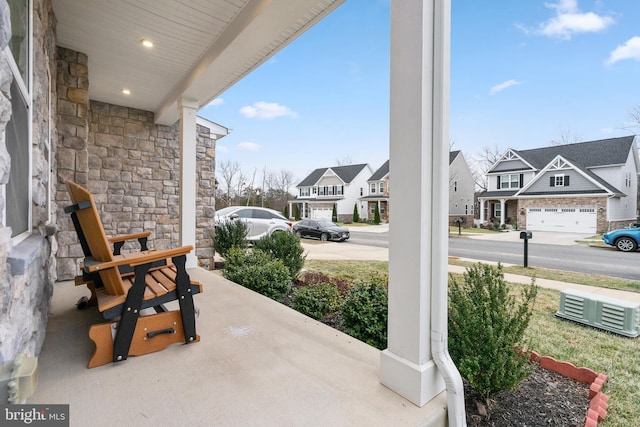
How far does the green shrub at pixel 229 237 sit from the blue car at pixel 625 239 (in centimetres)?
1003

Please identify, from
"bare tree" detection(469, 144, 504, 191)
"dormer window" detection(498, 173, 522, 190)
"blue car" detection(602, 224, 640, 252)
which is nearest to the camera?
"blue car" detection(602, 224, 640, 252)

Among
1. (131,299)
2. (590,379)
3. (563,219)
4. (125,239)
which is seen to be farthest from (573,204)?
(131,299)

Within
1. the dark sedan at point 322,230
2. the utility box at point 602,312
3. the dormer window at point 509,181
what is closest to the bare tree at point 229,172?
the dark sedan at point 322,230

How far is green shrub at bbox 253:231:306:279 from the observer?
4750 mm

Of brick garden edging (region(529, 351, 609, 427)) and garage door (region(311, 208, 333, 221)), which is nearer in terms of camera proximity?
brick garden edging (region(529, 351, 609, 427))

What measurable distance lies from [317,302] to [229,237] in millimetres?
3356

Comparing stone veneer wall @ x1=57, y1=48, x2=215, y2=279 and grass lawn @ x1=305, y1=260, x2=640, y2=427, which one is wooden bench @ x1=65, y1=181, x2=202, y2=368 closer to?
grass lawn @ x1=305, y1=260, x2=640, y2=427

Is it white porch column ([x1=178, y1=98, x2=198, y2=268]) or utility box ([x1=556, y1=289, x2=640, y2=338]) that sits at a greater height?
white porch column ([x1=178, y1=98, x2=198, y2=268])

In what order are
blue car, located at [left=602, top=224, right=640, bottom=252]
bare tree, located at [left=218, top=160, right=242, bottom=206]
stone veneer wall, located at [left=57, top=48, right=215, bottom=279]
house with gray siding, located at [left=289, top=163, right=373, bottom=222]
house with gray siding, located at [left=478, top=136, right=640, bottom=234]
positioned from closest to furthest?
stone veneer wall, located at [left=57, top=48, right=215, bottom=279] → blue car, located at [left=602, top=224, right=640, bottom=252] → house with gray siding, located at [left=478, top=136, right=640, bottom=234] → bare tree, located at [left=218, top=160, right=242, bottom=206] → house with gray siding, located at [left=289, top=163, right=373, bottom=222]

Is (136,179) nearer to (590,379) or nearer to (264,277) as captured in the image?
(264,277)

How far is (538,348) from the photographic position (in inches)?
102

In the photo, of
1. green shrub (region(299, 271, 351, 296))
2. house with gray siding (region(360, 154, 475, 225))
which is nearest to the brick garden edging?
green shrub (region(299, 271, 351, 296))

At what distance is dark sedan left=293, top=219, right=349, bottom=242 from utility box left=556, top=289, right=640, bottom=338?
896 centimetres

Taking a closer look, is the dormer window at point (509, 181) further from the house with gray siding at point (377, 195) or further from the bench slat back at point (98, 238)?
the bench slat back at point (98, 238)
